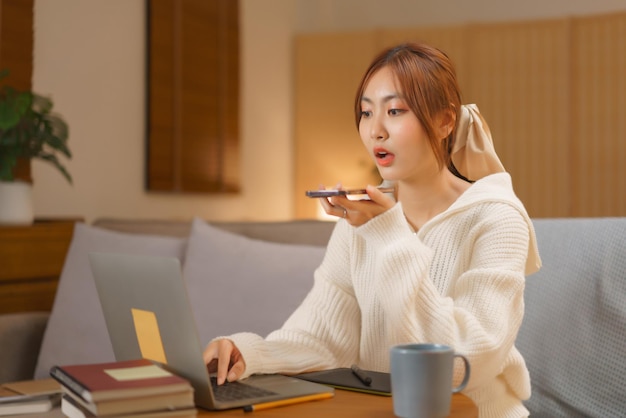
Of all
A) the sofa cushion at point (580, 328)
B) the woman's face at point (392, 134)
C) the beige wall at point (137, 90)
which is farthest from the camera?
the beige wall at point (137, 90)

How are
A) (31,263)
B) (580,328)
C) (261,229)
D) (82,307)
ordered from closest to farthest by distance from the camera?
1. (580,328)
2. (82,307)
3. (261,229)
4. (31,263)

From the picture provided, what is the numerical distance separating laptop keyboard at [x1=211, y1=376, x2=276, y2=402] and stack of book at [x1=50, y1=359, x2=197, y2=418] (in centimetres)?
13

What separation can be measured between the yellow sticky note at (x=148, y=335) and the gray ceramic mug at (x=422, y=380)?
332mm

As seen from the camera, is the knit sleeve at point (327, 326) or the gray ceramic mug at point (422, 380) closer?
the gray ceramic mug at point (422, 380)

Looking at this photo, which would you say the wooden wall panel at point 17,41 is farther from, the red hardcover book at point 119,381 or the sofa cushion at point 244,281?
the red hardcover book at point 119,381

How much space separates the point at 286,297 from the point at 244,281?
14 centimetres

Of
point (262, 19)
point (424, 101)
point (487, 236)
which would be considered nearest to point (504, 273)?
point (487, 236)

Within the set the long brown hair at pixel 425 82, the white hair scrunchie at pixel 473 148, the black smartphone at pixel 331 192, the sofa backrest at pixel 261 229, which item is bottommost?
the sofa backrest at pixel 261 229

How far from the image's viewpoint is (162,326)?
3.71 feet

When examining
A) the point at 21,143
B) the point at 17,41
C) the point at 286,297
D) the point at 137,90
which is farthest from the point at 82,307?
the point at 137,90

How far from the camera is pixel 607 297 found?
6.33 ft

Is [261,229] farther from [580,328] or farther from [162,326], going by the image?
[162,326]

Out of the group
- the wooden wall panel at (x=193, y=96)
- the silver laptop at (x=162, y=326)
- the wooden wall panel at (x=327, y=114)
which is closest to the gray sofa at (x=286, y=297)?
the silver laptop at (x=162, y=326)

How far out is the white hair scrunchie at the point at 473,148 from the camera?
1.54 metres
